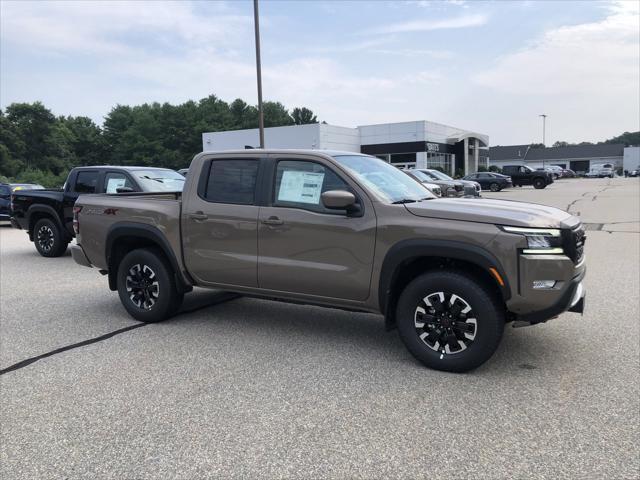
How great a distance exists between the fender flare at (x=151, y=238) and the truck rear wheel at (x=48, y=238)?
18.2 feet

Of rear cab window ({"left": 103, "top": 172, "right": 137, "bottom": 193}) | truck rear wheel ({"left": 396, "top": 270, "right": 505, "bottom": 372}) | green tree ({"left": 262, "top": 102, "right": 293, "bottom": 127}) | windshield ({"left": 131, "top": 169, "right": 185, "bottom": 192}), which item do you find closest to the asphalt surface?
truck rear wheel ({"left": 396, "top": 270, "right": 505, "bottom": 372})

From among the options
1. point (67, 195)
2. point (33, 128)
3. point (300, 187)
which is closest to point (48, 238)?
point (67, 195)

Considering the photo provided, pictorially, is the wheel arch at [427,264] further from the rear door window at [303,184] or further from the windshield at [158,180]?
the windshield at [158,180]

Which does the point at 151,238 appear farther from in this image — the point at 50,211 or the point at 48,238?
the point at 48,238

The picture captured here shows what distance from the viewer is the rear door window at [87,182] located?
10414mm

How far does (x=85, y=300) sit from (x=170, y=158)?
2932 inches

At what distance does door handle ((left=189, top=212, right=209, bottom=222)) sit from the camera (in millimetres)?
5359

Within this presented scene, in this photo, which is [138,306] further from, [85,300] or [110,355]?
[85,300]

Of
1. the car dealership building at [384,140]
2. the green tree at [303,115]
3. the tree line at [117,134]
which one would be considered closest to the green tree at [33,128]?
the tree line at [117,134]

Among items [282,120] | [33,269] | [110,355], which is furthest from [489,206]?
[282,120]

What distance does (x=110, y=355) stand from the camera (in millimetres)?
4797

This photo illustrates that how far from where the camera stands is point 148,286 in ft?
19.2

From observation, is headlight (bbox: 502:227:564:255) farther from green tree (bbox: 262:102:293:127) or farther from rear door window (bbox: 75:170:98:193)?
green tree (bbox: 262:102:293:127)

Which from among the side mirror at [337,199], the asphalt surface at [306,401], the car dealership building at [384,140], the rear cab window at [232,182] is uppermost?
the car dealership building at [384,140]
